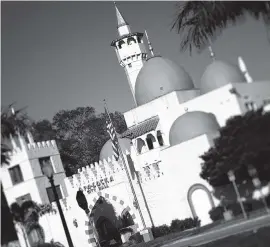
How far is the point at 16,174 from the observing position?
303cm

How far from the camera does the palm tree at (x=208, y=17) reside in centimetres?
270

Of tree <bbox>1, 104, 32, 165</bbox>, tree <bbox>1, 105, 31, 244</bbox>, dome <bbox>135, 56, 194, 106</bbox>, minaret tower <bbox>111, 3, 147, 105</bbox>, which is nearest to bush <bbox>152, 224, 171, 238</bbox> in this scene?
dome <bbox>135, 56, 194, 106</bbox>

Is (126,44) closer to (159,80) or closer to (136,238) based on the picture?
(159,80)

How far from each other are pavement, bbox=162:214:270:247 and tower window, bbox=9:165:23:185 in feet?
3.48

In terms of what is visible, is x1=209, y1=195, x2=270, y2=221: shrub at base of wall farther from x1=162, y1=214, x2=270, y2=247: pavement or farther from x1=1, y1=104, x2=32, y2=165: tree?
x1=1, y1=104, x2=32, y2=165: tree

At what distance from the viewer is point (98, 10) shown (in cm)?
303

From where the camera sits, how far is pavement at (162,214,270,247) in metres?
2.63

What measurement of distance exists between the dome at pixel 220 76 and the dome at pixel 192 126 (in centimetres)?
16

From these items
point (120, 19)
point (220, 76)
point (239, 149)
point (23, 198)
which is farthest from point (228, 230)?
point (120, 19)

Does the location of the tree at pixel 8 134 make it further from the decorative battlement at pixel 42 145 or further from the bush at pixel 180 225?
the bush at pixel 180 225

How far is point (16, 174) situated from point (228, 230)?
1.30m

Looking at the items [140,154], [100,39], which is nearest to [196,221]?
[100,39]

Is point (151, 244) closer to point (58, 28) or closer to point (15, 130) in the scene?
point (15, 130)

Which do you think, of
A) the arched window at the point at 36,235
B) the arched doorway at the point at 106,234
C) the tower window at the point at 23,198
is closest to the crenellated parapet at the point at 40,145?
the tower window at the point at 23,198
